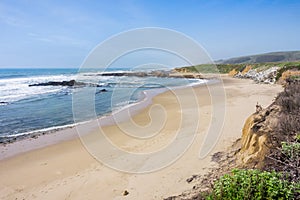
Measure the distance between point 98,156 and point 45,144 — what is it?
342 centimetres

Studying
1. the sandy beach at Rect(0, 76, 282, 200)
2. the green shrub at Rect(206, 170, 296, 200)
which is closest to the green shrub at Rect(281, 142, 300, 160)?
the green shrub at Rect(206, 170, 296, 200)

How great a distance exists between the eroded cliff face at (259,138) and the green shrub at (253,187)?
169cm

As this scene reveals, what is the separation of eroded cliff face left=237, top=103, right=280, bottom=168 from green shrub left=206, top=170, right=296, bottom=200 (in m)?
1.69

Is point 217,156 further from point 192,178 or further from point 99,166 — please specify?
point 99,166

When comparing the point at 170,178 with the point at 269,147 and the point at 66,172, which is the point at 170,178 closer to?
the point at 269,147

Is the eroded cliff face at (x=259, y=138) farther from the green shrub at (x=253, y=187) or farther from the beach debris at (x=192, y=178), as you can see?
the green shrub at (x=253, y=187)

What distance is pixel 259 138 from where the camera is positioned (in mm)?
5363

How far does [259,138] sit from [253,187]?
111 inches

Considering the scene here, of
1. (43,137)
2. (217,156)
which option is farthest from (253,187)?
(43,137)

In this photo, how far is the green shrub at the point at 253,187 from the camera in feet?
9.06

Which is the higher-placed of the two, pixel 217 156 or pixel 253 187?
pixel 253 187

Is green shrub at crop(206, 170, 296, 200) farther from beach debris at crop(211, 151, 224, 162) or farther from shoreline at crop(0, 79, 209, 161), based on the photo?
shoreline at crop(0, 79, 209, 161)

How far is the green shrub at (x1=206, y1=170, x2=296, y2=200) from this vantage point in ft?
9.06

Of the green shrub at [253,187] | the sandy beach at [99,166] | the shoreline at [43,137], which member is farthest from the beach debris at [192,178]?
the shoreline at [43,137]
